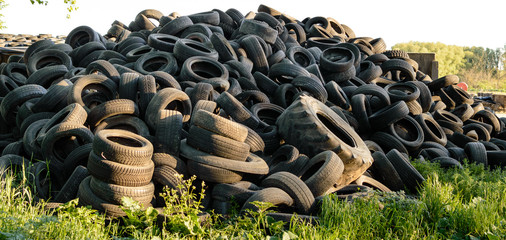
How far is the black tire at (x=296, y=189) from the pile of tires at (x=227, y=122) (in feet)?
0.05

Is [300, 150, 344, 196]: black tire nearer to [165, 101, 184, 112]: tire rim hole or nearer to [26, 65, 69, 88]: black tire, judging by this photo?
[165, 101, 184, 112]: tire rim hole

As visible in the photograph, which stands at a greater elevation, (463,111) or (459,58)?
(463,111)

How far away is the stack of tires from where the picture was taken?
5137 mm

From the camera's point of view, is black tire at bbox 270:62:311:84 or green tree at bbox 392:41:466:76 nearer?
black tire at bbox 270:62:311:84

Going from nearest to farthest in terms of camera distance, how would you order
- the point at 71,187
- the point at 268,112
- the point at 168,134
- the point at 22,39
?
the point at 71,187
the point at 168,134
the point at 268,112
the point at 22,39

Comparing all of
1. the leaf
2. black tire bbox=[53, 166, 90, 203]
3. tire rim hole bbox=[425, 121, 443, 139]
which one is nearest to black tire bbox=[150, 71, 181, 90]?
black tire bbox=[53, 166, 90, 203]

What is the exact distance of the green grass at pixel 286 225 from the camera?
4.38 m

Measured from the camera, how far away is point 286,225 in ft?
16.5

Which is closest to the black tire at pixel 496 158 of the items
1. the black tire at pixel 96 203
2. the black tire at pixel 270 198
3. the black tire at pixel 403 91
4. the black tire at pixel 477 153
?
the black tire at pixel 477 153

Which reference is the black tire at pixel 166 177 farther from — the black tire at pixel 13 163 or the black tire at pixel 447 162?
the black tire at pixel 447 162

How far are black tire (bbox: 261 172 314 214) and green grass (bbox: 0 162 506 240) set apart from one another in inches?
11.4

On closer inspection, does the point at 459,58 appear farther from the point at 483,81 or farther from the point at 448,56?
the point at 483,81

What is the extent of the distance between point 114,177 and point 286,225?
1.99 metres

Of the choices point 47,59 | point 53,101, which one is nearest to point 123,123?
point 53,101
